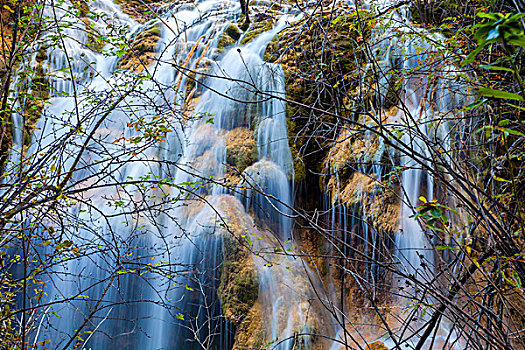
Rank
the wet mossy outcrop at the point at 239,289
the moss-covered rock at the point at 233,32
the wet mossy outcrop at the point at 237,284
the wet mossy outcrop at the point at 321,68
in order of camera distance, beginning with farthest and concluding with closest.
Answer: the moss-covered rock at the point at 233,32 < the wet mossy outcrop at the point at 237,284 < the wet mossy outcrop at the point at 239,289 < the wet mossy outcrop at the point at 321,68

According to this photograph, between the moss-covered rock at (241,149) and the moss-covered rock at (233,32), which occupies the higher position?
the moss-covered rock at (233,32)

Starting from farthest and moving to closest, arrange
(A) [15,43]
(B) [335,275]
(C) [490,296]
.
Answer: (B) [335,275], (A) [15,43], (C) [490,296]

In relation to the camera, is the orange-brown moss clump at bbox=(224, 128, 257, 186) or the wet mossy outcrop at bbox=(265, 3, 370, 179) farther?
the orange-brown moss clump at bbox=(224, 128, 257, 186)

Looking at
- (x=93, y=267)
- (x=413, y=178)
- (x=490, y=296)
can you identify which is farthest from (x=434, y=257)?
(x=93, y=267)

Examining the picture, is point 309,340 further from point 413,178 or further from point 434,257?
point 413,178

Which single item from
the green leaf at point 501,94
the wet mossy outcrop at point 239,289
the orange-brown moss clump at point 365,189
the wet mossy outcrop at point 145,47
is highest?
the wet mossy outcrop at point 145,47

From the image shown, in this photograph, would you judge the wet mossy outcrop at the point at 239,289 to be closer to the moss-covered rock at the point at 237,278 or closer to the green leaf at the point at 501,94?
the moss-covered rock at the point at 237,278

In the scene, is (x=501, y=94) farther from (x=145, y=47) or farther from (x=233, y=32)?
(x=145, y=47)

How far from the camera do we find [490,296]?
1252 millimetres

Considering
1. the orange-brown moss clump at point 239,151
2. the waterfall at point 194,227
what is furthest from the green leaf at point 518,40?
the orange-brown moss clump at point 239,151

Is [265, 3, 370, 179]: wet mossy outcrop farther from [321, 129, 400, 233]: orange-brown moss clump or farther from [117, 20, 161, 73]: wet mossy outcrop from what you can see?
[117, 20, 161, 73]: wet mossy outcrop

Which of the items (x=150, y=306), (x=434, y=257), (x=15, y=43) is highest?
(x=15, y=43)

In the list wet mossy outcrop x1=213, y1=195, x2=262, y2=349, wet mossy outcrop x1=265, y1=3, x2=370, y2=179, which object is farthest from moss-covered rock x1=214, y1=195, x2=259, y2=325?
wet mossy outcrop x1=265, y1=3, x2=370, y2=179

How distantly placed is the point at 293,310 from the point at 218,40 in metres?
7.09
